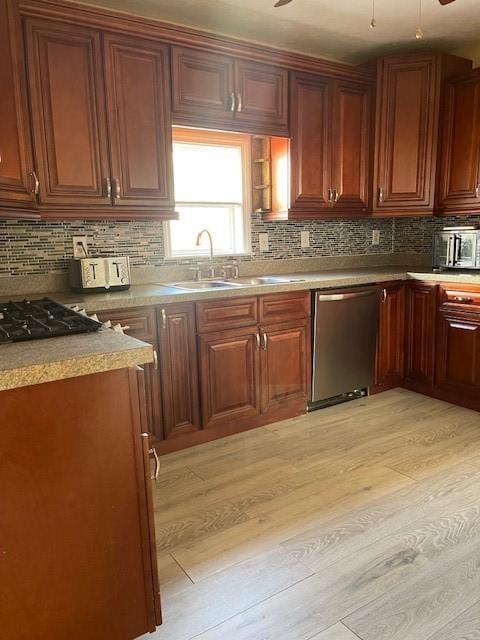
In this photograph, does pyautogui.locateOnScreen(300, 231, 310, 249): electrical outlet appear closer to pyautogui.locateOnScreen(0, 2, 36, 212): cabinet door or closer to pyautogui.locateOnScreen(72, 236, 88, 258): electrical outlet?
pyautogui.locateOnScreen(72, 236, 88, 258): electrical outlet

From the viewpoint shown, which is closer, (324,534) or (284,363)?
(324,534)

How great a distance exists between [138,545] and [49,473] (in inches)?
14.1

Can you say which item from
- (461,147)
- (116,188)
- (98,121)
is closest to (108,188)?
(116,188)

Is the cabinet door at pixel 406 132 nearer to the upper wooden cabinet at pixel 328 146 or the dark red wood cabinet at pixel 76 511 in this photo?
the upper wooden cabinet at pixel 328 146

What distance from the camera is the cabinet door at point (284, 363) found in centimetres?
284

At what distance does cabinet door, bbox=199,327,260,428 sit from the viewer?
261cm

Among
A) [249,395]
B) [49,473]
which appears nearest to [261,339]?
[249,395]

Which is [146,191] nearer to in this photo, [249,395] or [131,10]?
[131,10]

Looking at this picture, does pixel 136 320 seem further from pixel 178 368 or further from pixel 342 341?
pixel 342 341

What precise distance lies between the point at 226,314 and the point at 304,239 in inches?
49.7

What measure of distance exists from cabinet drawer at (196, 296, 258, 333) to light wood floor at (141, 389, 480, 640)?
684mm

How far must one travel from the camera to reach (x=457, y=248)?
10.6 ft

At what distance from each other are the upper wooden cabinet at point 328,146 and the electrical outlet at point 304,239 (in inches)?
12.3

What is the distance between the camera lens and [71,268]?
258cm
